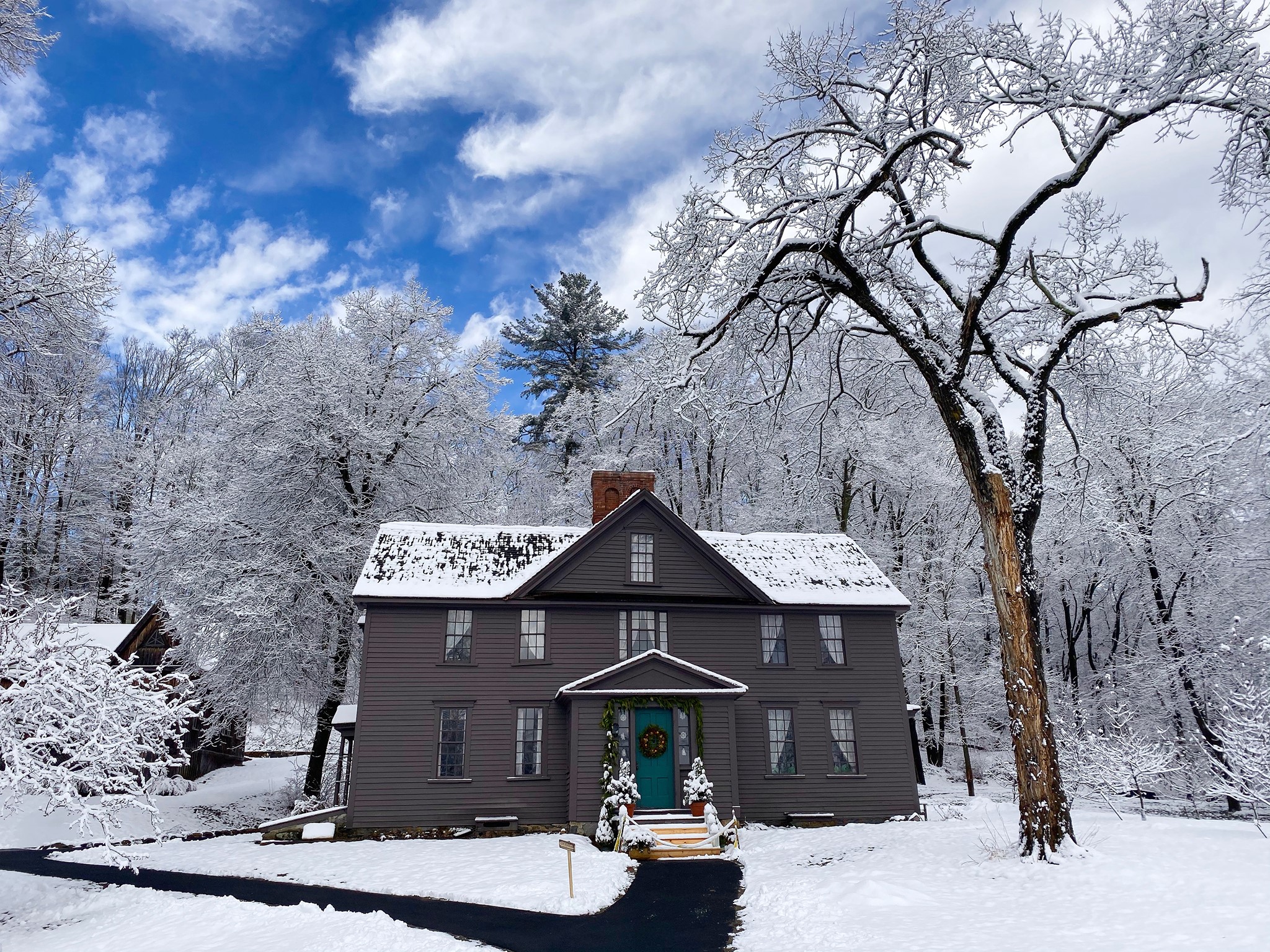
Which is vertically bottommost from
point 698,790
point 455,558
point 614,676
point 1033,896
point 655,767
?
point 1033,896

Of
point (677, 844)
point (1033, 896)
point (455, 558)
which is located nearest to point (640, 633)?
point (455, 558)

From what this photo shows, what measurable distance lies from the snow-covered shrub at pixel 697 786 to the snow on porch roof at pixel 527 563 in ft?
18.1

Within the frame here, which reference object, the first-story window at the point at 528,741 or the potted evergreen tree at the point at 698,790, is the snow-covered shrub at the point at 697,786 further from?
the first-story window at the point at 528,741

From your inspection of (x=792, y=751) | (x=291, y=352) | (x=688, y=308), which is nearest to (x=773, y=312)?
(x=688, y=308)

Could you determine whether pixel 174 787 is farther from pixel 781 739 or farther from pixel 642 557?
pixel 781 739

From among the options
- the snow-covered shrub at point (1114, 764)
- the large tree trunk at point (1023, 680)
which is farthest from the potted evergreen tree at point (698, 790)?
the large tree trunk at point (1023, 680)

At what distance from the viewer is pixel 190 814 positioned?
955 inches

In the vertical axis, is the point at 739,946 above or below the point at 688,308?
below

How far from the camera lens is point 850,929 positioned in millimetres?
10250

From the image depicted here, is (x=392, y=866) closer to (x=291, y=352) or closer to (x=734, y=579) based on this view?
(x=734, y=579)

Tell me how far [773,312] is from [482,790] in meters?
14.2

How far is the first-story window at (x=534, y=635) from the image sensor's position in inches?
838

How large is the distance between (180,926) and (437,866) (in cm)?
540

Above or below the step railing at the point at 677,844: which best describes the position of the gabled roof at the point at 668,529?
above
